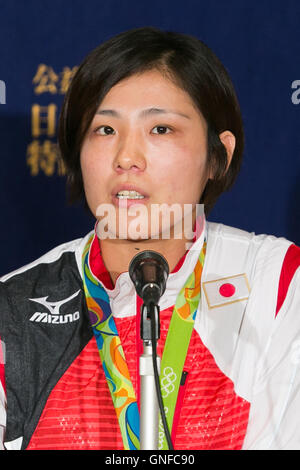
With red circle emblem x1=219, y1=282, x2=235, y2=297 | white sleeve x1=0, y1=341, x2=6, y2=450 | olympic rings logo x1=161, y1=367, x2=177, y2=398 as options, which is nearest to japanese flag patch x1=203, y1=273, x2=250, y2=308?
red circle emblem x1=219, y1=282, x2=235, y2=297

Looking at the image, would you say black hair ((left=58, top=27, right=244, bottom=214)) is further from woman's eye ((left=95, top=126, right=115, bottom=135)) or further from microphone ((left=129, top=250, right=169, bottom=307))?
microphone ((left=129, top=250, right=169, bottom=307))

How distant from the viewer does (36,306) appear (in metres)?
1.57

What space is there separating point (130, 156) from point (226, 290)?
35 cm

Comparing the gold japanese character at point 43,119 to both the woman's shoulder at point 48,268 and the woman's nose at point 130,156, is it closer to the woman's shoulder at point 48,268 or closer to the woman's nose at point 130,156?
the woman's shoulder at point 48,268

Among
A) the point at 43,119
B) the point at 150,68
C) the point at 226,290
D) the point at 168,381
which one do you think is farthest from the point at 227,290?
the point at 43,119

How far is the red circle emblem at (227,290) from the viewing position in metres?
1.55

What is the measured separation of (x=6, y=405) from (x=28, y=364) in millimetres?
90

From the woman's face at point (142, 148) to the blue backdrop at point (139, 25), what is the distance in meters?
0.71

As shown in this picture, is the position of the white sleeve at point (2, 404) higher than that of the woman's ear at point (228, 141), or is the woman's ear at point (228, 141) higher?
the woman's ear at point (228, 141)

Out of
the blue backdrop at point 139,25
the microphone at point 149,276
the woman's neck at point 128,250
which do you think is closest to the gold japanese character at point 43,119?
the blue backdrop at point 139,25

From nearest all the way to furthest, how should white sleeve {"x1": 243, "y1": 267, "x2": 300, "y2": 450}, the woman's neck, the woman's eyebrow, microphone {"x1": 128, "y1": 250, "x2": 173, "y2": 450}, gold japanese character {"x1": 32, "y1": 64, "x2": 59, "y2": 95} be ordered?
microphone {"x1": 128, "y1": 250, "x2": 173, "y2": 450} → white sleeve {"x1": 243, "y1": 267, "x2": 300, "y2": 450} → the woman's eyebrow → the woman's neck → gold japanese character {"x1": 32, "y1": 64, "x2": 59, "y2": 95}

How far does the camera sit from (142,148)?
4.75ft

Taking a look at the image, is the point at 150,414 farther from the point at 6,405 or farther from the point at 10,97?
the point at 10,97

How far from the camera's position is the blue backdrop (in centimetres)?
216
